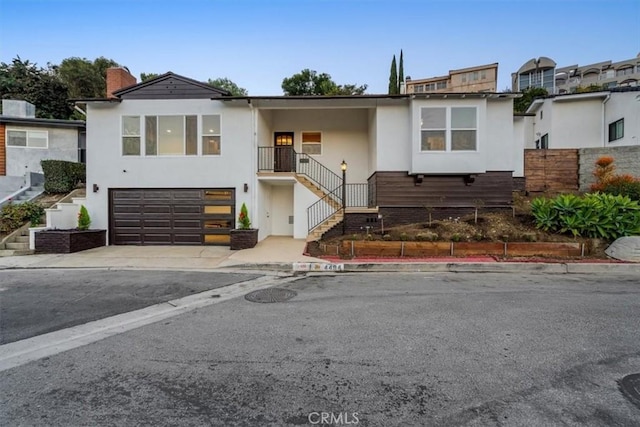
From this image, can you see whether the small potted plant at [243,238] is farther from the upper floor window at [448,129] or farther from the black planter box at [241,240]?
the upper floor window at [448,129]

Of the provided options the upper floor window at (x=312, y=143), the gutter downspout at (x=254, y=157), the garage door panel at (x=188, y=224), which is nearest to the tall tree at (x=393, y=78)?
the upper floor window at (x=312, y=143)

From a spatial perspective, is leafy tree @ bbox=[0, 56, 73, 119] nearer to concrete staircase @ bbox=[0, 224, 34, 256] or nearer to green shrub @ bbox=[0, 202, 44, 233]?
green shrub @ bbox=[0, 202, 44, 233]

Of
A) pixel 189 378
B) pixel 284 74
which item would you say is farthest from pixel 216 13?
pixel 284 74

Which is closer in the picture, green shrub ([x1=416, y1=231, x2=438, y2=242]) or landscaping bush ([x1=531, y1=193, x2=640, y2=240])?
landscaping bush ([x1=531, y1=193, x2=640, y2=240])

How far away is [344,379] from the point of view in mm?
2844

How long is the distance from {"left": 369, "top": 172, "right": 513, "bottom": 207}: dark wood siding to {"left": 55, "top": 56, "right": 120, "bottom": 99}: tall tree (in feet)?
112

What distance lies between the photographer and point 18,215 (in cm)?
1075

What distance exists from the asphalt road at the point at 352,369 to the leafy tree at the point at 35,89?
1213 inches

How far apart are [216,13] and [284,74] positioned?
1726 centimetres

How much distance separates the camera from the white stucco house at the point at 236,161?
1100 cm

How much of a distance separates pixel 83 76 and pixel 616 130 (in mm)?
43495

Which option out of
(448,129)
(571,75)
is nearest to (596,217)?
(448,129)

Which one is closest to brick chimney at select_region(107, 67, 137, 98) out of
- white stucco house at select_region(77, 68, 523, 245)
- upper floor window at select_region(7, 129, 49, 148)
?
white stucco house at select_region(77, 68, 523, 245)

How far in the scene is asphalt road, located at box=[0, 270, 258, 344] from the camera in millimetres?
4426
